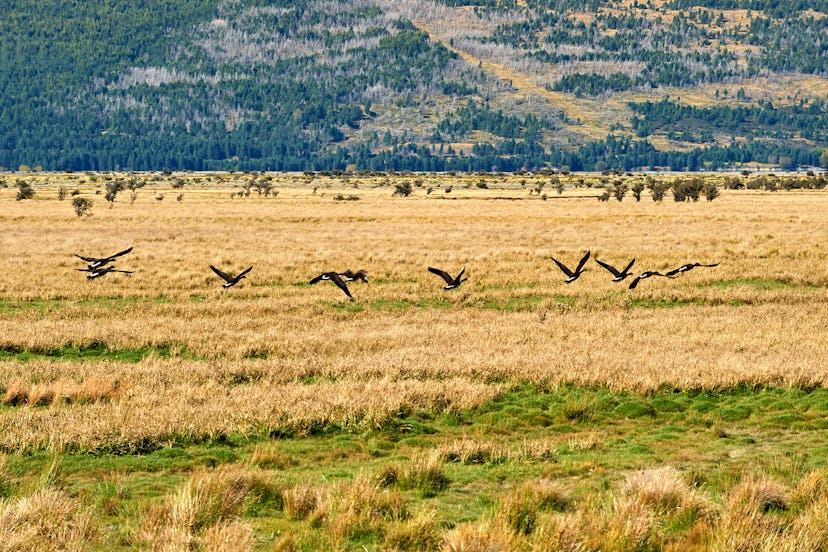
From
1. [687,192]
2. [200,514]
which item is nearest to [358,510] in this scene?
[200,514]

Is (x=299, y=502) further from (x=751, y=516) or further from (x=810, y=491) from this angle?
(x=810, y=491)

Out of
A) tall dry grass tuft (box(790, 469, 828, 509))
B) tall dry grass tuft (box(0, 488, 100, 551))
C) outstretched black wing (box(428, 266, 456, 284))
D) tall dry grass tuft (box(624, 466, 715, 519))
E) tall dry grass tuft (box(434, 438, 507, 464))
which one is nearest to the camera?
tall dry grass tuft (box(0, 488, 100, 551))

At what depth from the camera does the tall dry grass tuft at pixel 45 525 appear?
689 cm

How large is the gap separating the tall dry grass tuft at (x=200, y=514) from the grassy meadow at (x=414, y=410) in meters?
0.03

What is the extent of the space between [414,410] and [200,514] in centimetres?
524

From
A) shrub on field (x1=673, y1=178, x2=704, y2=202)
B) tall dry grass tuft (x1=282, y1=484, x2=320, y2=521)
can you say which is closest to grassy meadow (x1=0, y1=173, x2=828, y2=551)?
tall dry grass tuft (x1=282, y1=484, x2=320, y2=521)

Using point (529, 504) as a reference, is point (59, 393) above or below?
below

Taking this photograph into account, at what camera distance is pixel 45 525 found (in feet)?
23.9

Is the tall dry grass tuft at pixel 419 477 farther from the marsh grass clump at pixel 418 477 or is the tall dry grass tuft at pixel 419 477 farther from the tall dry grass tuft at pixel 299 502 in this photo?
the tall dry grass tuft at pixel 299 502

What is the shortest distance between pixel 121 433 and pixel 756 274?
23.0 meters

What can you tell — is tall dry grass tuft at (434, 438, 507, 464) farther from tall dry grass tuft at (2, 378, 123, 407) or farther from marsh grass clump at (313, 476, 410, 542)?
tall dry grass tuft at (2, 378, 123, 407)

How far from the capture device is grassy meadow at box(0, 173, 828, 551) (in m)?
7.72

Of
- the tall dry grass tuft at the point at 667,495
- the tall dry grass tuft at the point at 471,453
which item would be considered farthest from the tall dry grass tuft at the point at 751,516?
the tall dry grass tuft at the point at 471,453

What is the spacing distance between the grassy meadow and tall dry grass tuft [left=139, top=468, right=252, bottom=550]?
3cm
